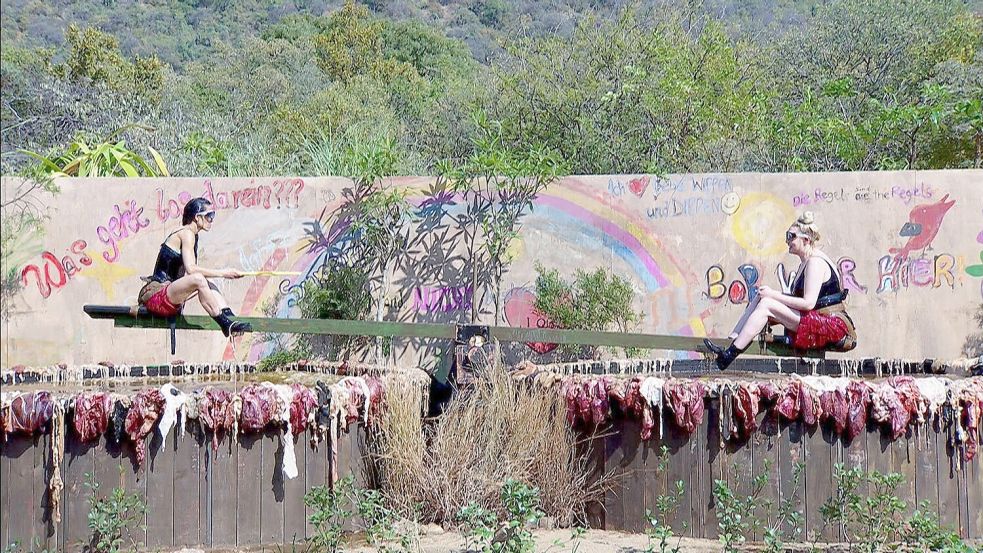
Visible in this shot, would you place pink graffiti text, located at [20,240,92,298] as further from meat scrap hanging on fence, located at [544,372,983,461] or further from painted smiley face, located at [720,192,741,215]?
meat scrap hanging on fence, located at [544,372,983,461]

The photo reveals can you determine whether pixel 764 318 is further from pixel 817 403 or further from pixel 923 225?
pixel 923 225

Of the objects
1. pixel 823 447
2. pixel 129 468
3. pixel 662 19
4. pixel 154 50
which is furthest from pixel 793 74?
pixel 154 50

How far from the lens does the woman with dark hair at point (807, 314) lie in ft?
23.1

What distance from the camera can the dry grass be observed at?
6.83 metres

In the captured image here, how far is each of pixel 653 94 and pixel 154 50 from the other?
24.8m

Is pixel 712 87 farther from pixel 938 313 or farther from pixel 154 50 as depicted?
pixel 154 50

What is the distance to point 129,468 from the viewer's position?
20.0ft

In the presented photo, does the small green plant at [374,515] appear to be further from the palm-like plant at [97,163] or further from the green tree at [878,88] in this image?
the green tree at [878,88]

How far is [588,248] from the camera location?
38.7 ft

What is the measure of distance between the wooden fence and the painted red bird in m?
5.31

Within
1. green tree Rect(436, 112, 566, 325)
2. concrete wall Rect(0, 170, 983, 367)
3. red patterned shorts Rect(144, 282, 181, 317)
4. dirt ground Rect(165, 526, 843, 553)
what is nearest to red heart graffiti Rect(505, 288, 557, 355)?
concrete wall Rect(0, 170, 983, 367)

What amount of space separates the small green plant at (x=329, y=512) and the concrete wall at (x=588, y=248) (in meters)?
5.34

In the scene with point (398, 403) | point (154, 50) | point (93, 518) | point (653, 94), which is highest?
point (154, 50)

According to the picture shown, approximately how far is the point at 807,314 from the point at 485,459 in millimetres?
2299
